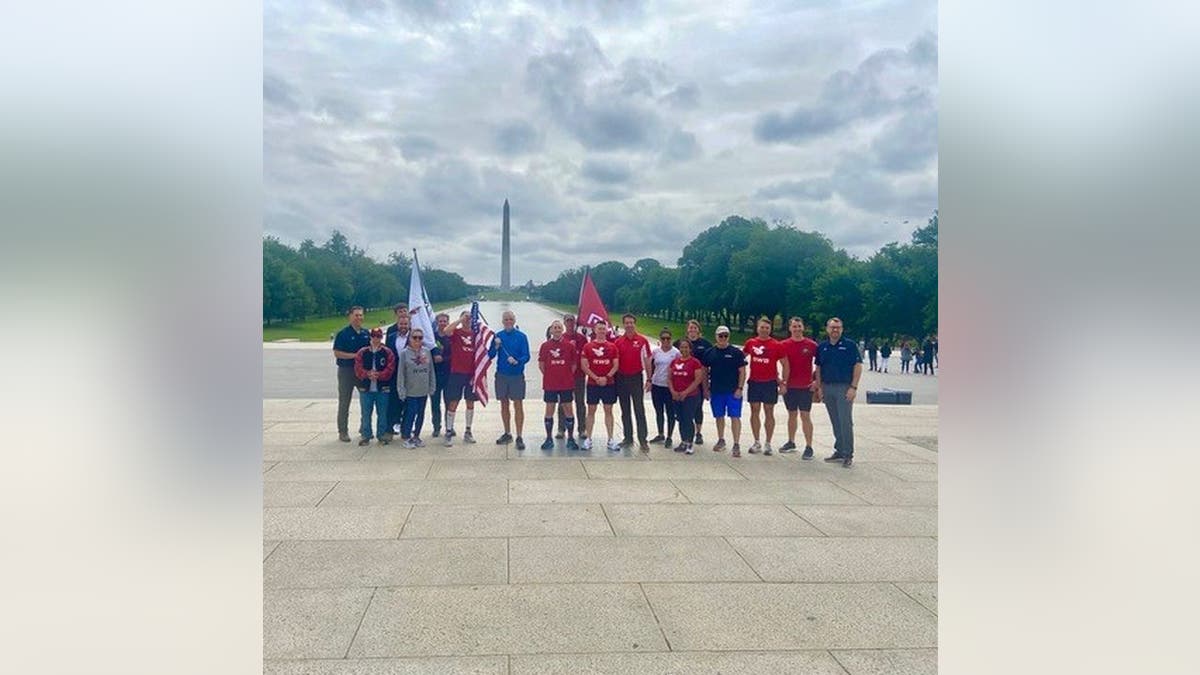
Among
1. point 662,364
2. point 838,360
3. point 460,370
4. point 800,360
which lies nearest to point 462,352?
point 460,370

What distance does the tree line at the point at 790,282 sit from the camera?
4228 centimetres

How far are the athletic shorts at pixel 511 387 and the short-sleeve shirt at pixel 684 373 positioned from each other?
6.34 ft

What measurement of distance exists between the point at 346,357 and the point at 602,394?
333cm

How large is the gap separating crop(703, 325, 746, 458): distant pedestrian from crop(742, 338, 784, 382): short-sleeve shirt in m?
0.21

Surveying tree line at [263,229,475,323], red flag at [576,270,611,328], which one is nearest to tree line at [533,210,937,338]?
tree line at [263,229,475,323]

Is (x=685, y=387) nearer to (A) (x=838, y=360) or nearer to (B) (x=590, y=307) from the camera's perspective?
(A) (x=838, y=360)

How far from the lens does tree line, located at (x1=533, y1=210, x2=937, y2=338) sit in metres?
42.3

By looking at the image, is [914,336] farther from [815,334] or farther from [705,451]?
[705,451]

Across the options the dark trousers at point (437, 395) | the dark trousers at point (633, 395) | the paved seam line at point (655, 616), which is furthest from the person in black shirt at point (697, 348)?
the paved seam line at point (655, 616)

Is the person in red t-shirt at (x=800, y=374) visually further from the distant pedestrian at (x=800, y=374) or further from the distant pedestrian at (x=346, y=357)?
the distant pedestrian at (x=346, y=357)

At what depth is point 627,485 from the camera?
7875 mm

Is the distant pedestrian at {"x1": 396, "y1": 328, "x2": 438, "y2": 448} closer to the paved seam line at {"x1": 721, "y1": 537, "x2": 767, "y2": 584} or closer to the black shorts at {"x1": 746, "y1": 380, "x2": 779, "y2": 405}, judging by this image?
the black shorts at {"x1": 746, "y1": 380, "x2": 779, "y2": 405}
